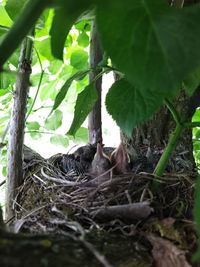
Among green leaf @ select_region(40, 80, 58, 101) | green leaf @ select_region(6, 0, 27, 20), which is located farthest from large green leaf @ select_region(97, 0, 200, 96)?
green leaf @ select_region(40, 80, 58, 101)

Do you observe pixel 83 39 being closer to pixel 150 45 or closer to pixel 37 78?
pixel 37 78

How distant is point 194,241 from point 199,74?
0.25 meters

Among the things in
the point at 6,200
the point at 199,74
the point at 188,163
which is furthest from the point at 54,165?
the point at 199,74

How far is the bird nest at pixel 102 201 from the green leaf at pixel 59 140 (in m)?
0.46

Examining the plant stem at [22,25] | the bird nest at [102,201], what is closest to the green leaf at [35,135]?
the bird nest at [102,201]

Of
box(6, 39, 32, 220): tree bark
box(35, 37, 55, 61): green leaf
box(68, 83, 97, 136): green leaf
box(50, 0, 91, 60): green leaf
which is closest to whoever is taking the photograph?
box(50, 0, 91, 60): green leaf

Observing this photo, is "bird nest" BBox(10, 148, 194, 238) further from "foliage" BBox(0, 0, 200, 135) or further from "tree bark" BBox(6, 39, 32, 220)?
"foliage" BBox(0, 0, 200, 135)

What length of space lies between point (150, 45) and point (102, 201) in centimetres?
36

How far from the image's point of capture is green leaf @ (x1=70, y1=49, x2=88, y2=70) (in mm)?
1323

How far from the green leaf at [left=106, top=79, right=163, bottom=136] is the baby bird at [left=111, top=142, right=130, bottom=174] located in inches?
7.6

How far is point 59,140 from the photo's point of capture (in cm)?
133

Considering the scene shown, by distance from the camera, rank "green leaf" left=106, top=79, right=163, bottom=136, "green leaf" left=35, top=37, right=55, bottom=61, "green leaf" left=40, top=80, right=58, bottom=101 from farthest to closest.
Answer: "green leaf" left=40, top=80, right=58, bottom=101 < "green leaf" left=35, top=37, right=55, bottom=61 < "green leaf" left=106, top=79, right=163, bottom=136

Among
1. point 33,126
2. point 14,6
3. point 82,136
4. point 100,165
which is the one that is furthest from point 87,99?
point 33,126

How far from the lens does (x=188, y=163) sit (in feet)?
2.99
